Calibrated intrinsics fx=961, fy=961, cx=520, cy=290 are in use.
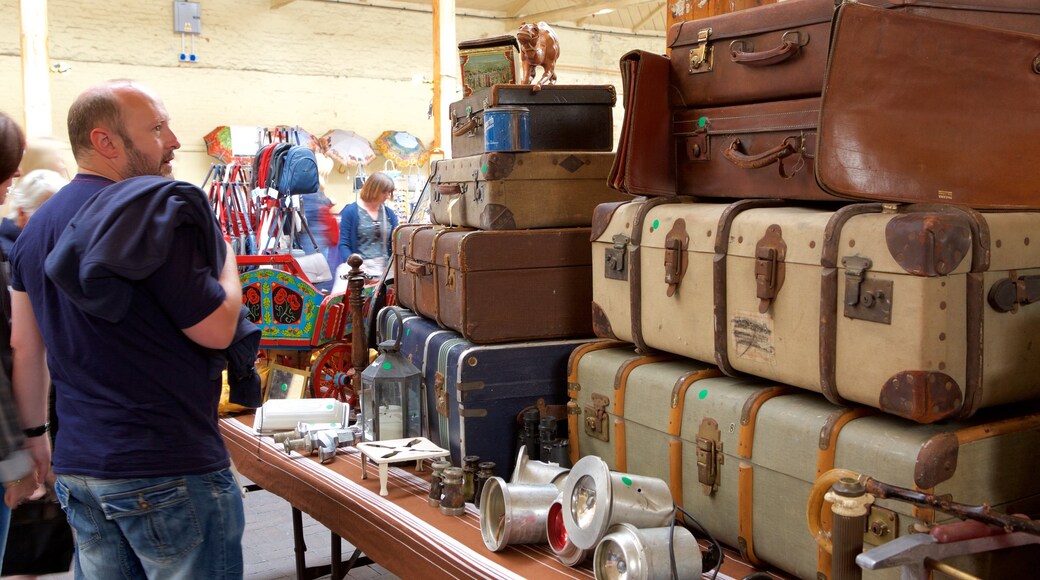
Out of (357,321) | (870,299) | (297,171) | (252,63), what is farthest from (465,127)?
(252,63)

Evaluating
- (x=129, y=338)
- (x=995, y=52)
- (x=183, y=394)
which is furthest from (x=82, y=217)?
(x=995, y=52)

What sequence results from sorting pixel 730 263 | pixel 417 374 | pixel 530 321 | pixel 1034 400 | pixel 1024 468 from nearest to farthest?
pixel 1024 468 < pixel 1034 400 < pixel 730 263 < pixel 530 321 < pixel 417 374

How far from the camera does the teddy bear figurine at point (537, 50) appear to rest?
328cm

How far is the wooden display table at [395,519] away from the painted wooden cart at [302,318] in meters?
0.52

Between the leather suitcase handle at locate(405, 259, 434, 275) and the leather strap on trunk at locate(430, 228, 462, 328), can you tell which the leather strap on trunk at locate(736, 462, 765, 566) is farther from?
the leather suitcase handle at locate(405, 259, 434, 275)

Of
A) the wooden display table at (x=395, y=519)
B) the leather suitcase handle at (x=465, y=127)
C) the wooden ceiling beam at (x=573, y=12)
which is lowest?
the wooden display table at (x=395, y=519)

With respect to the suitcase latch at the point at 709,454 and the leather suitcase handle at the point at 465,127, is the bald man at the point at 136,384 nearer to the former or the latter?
the suitcase latch at the point at 709,454

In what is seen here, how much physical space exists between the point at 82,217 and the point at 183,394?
1.49 feet

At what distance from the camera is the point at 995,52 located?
6.79ft

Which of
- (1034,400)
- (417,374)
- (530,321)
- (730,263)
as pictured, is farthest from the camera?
(417,374)

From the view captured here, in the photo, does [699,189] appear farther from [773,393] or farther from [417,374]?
[417,374]

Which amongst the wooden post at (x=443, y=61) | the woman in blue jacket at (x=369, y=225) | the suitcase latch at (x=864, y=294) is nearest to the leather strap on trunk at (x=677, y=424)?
the suitcase latch at (x=864, y=294)

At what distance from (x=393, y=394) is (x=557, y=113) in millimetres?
1133

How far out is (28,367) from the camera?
2.45 metres
